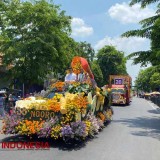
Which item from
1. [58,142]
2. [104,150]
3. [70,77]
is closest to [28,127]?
[58,142]

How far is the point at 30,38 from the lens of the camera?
25406 millimetres

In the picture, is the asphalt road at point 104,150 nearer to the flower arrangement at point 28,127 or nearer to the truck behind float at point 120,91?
the flower arrangement at point 28,127

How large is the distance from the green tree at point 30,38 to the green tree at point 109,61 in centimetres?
4097

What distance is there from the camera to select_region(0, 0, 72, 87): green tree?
25016 millimetres

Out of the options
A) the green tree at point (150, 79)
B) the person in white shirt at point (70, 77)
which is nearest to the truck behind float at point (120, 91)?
the green tree at point (150, 79)

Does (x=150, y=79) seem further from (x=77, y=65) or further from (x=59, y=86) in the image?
(x=59, y=86)

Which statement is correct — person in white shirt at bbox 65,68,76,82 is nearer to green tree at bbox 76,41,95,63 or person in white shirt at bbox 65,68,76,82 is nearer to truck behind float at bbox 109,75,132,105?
truck behind float at bbox 109,75,132,105

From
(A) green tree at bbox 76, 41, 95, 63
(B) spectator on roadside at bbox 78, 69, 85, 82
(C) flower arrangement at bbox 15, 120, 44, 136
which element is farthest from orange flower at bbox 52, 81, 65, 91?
(A) green tree at bbox 76, 41, 95, 63

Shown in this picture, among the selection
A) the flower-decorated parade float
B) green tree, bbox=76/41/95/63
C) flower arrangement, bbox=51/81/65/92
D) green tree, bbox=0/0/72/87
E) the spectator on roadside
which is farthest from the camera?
green tree, bbox=76/41/95/63

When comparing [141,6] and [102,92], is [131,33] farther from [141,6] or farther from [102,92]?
[102,92]

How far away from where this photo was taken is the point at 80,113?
1089cm

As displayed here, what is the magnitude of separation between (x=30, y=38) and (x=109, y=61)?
43768 millimetres

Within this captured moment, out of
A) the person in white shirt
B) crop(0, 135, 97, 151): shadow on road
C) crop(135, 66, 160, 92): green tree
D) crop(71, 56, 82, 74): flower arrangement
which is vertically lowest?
crop(0, 135, 97, 151): shadow on road

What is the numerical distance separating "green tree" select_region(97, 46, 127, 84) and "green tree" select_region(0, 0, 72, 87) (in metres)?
41.0
